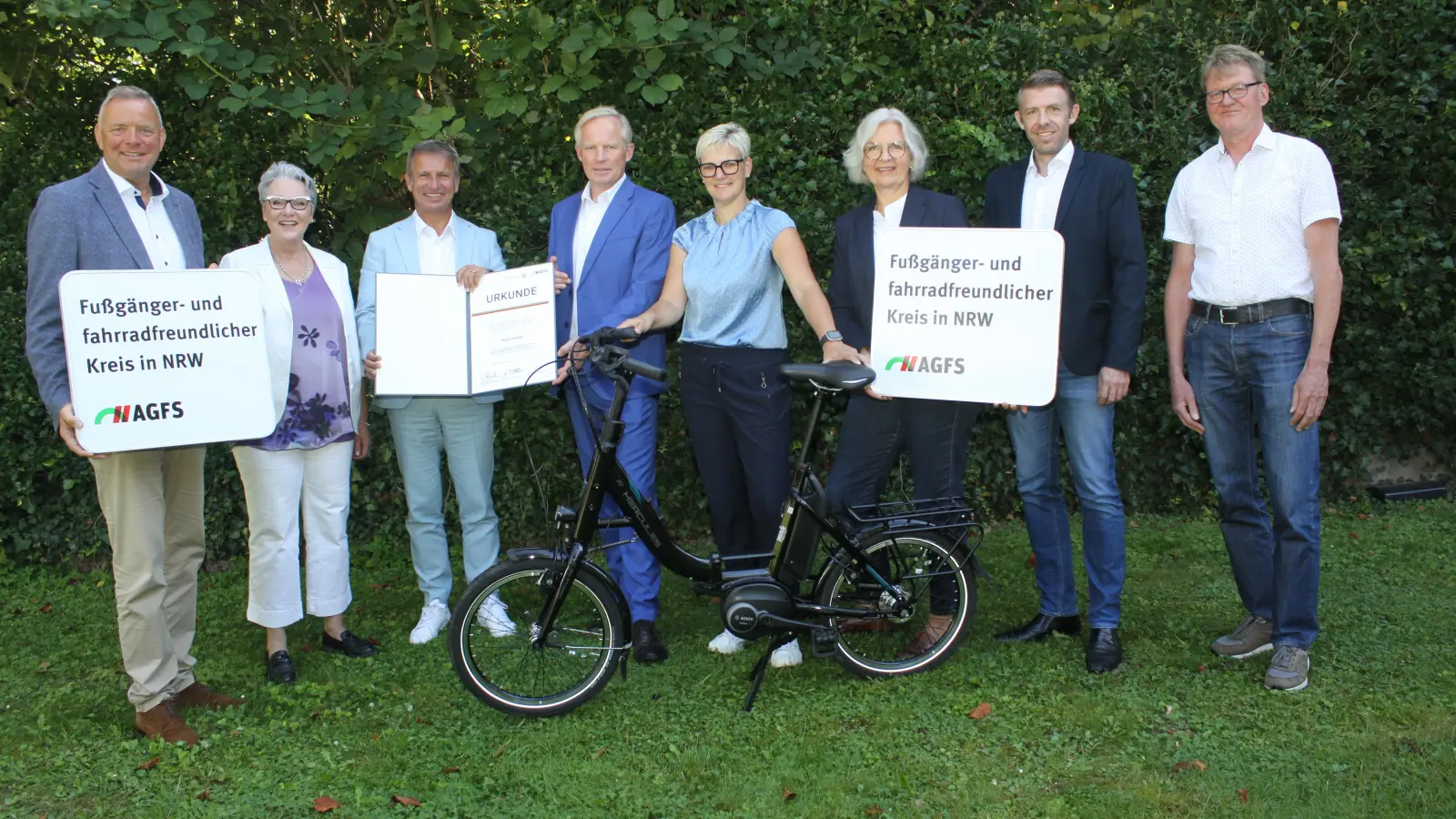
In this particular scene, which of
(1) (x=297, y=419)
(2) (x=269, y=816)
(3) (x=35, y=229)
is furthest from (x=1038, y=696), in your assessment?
(3) (x=35, y=229)

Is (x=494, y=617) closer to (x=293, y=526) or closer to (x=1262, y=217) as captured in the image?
(x=293, y=526)

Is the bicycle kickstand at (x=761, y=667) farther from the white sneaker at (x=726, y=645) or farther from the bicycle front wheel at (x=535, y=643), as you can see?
the bicycle front wheel at (x=535, y=643)

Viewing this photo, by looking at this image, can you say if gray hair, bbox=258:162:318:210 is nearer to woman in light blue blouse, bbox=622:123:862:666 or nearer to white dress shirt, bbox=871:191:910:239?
woman in light blue blouse, bbox=622:123:862:666

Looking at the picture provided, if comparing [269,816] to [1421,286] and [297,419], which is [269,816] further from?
[1421,286]

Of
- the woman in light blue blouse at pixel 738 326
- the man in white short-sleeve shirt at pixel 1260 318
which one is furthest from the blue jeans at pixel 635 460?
the man in white short-sleeve shirt at pixel 1260 318

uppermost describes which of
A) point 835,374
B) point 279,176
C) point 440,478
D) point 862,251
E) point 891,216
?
point 279,176

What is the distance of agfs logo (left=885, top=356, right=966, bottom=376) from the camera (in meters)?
3.94

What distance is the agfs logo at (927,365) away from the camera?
3.94 metres

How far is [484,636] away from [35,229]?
6.63ft

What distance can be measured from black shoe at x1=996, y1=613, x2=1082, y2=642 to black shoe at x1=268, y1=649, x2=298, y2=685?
9.31 ft

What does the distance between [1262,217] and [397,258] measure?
3309 millimetres

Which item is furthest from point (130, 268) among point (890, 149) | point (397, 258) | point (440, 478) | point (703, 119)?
point (703, 119)

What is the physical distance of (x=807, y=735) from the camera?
3707mm

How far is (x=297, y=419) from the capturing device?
4191 mm
